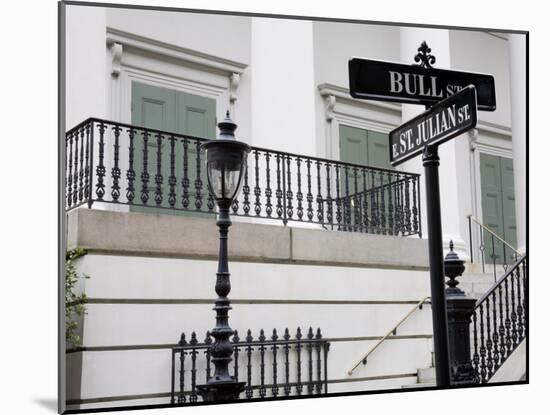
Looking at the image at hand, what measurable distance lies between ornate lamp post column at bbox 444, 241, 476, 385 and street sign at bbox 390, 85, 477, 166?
2388mm

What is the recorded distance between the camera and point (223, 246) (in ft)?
19.5

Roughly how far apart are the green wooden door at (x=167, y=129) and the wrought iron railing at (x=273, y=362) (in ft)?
4.32

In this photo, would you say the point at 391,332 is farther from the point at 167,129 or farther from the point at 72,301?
the point at 72,301

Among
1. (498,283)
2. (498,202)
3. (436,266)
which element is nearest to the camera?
(436,266)

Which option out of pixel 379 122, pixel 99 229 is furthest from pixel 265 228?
pixel 379 122

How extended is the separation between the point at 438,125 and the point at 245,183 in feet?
13.0

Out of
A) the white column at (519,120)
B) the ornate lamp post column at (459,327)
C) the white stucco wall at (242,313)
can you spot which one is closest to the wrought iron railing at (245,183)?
the white stucco wall at (242,313)

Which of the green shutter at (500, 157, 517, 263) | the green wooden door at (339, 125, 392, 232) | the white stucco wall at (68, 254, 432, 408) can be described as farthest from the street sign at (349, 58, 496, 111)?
the green wooden door at (339, 125, 392, 232)

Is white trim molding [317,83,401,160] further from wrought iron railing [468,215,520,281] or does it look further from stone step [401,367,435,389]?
stone step [401,367,435,389]

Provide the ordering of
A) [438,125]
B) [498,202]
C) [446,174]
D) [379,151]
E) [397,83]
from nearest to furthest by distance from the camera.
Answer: [438,125] → [397,83] → [498,202] → [446,174] → [379,151]

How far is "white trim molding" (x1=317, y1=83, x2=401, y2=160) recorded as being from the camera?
9523 millimetres

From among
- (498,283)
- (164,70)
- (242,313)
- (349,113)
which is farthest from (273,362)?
(349,113)

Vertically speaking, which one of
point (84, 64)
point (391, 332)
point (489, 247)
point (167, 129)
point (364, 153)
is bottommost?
point (391, 332)

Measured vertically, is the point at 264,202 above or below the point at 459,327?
above
